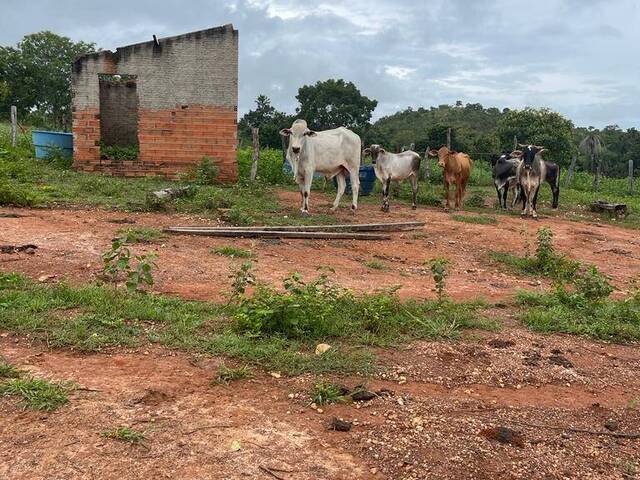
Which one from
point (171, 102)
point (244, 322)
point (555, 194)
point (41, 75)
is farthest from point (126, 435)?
point (41, 75)

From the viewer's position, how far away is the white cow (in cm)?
1048

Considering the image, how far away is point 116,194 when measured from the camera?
35.9 ft

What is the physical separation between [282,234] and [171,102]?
264 inches

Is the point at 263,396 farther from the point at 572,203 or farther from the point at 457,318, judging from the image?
the point at 572,203

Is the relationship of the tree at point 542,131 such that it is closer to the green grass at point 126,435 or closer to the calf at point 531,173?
the calf at point 531,173

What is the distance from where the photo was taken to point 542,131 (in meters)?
28.9

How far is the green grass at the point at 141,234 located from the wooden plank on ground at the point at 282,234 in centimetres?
25

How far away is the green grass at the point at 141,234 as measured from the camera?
7266 mm

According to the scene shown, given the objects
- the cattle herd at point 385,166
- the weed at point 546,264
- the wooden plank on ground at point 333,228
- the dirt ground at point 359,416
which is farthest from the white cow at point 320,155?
the dirt ground at point 359,416

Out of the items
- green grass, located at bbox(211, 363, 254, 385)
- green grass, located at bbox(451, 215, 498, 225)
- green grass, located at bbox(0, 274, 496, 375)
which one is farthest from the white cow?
green grass, located at bbox(211, 363, 254, 385)

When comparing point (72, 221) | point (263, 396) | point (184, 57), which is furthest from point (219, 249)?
point (184, 57)

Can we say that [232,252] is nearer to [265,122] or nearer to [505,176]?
[505,176]

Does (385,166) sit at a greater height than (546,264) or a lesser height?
greater

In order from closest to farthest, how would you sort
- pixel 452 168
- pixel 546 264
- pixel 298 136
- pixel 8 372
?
1. pixel 8 372
2. pixel 546 264
3. pixel 298 136
4. pixel 452 168
